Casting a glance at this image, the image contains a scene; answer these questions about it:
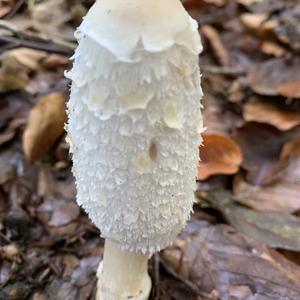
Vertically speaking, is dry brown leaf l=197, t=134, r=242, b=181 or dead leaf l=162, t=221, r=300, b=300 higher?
dry brown leaf l=197, t=134, r=242, b=181

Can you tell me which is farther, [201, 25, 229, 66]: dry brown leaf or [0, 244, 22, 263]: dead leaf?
[201, 25, 229, 66]: dry brown leaf

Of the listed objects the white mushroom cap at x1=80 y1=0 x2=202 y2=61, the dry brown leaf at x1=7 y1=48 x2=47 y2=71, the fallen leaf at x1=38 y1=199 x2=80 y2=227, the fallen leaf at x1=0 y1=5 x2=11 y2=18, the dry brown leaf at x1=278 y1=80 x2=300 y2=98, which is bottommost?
the fallen leaf at x1=38 y1=199 x2=80 y2=227

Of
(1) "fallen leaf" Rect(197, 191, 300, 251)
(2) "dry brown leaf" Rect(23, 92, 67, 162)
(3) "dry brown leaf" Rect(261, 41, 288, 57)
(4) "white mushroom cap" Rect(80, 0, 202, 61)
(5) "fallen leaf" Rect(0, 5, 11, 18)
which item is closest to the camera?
(4) "white mushroom cap" Rect(80, 0, 202, 61)

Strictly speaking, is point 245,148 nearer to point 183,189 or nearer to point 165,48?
point 183,189

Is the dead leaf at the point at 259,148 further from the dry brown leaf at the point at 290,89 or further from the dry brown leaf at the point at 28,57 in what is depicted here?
the dry brown leaf at the point at 28,57

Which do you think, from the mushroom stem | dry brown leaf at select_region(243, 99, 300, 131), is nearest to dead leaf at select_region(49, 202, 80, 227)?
the mushroom stem

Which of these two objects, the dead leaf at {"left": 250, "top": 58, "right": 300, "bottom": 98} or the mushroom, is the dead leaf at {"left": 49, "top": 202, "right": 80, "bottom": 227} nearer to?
the mushroom

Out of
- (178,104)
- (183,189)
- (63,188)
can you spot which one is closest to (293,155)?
(63,188)
